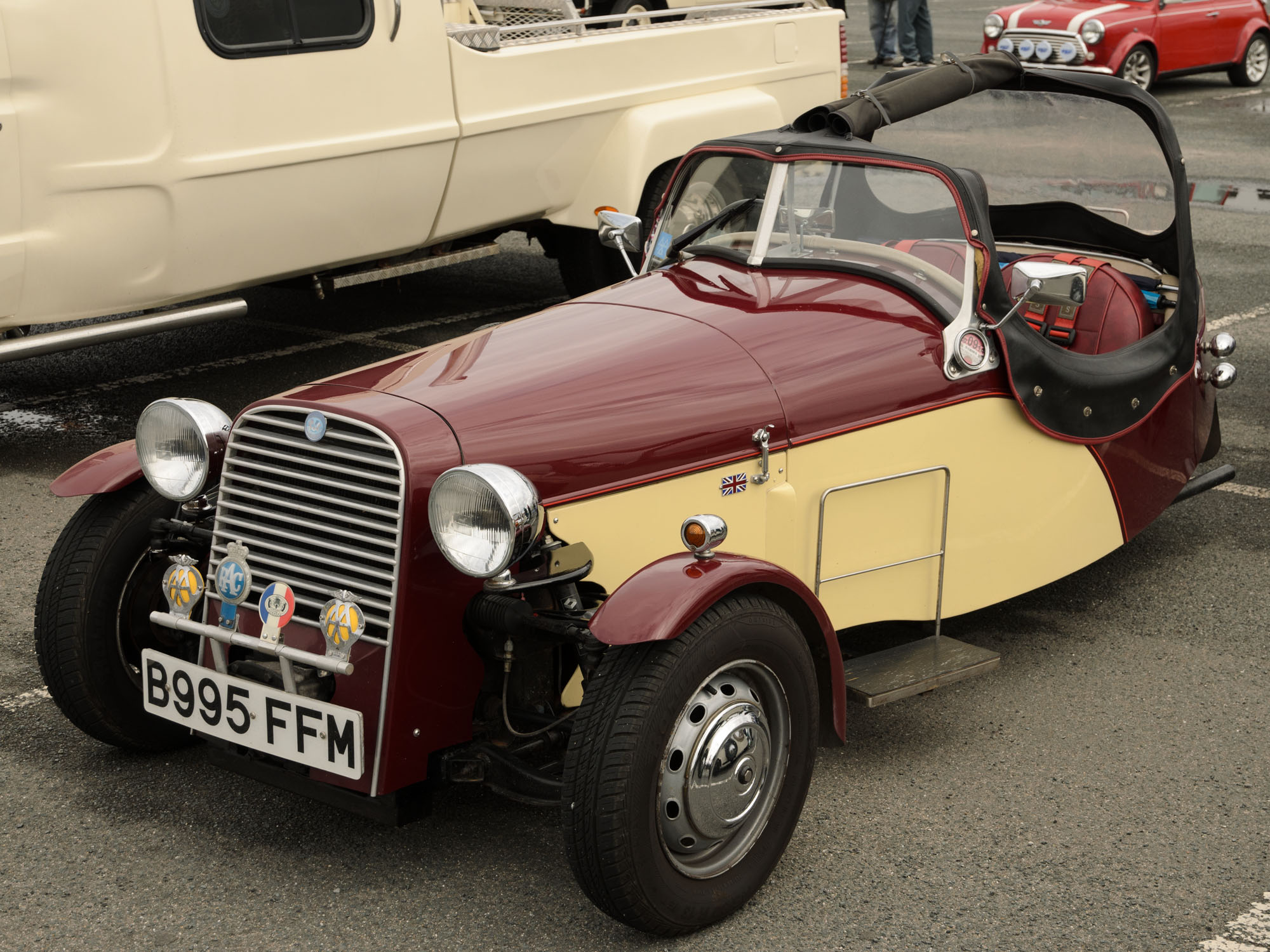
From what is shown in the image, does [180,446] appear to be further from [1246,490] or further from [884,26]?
[884,26]

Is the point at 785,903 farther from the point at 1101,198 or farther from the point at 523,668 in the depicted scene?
the point at 1101,198

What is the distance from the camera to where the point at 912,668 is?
4234 mm

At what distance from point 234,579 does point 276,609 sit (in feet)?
0.67

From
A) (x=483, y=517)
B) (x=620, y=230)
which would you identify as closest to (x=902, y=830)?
(x=483, y=517)

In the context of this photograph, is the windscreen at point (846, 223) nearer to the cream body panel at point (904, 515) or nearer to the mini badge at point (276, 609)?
the cream body panel at point (904, 515)

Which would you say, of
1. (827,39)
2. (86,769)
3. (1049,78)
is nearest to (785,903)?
(86,769)

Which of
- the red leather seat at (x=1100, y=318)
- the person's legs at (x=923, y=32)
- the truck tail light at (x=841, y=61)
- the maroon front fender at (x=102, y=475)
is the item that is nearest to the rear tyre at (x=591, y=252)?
Result: the truck tail light at (x=841, y=61)

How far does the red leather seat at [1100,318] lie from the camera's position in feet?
17.3

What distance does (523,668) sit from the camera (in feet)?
12.0

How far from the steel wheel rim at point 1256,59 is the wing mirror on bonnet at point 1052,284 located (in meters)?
15.2

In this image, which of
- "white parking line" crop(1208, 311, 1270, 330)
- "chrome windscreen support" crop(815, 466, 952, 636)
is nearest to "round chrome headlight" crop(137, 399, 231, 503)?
"chrome windscreen support" crop(815, 466, 952, 636)

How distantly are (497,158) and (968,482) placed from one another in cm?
411

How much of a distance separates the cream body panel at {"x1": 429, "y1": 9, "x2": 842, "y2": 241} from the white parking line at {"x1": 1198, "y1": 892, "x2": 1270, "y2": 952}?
5425 millimetres

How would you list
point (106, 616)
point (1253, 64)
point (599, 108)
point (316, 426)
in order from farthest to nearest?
1. point (1253, 64)
2. point (599, 108)
3. point (106, 616)
4. point (316, 426)
